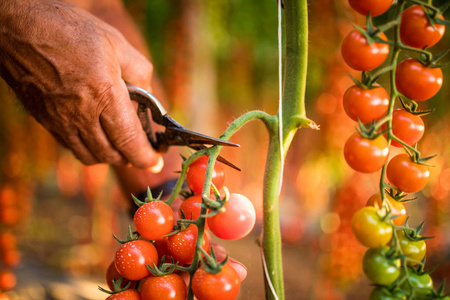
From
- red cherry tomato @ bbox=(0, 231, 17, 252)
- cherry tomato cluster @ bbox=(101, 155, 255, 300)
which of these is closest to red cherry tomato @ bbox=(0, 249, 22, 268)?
red cherry tomato @ bbox=(0, 231, 17, 252)

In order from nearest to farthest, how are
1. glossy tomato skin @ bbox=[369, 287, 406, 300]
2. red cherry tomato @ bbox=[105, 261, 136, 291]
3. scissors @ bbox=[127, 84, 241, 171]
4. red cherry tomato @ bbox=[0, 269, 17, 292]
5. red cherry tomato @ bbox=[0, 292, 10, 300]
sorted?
1. glossy tomato skin @ bbox=[369, 287, 406, 300]
2. red cherry tomato @ bbox=[105, 261, 136, 291]
3. scissors @ bbox=[127, 84, 241, 171]
4. red cherry tomato @ bbox=[0, 292, 10, 300]
5. red cherry tomato @ bbox=[0, 269, 17, 292]

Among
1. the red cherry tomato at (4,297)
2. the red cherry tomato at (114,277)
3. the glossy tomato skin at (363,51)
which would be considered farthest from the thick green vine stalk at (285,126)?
the red cherry tomato at (4,297)

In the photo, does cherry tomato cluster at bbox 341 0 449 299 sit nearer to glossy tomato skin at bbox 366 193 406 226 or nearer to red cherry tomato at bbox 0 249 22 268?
glossy tomato skin at bbox 366 193 406 226

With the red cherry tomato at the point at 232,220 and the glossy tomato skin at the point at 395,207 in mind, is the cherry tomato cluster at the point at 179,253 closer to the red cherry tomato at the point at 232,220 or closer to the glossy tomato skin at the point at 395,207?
the red cherry tomato at the point at 232,220

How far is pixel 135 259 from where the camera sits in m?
0.50

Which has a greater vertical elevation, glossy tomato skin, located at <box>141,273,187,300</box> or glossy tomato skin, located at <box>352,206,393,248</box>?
glossy tomato skin, located at <box>352,206,393,248</box>

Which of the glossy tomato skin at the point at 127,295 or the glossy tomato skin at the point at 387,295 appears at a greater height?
the glossy tomato skin at the point at 387,295

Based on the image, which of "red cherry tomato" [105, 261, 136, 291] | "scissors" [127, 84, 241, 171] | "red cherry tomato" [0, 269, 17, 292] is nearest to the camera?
"red cherry tomato" [105, 261, 136, 291]

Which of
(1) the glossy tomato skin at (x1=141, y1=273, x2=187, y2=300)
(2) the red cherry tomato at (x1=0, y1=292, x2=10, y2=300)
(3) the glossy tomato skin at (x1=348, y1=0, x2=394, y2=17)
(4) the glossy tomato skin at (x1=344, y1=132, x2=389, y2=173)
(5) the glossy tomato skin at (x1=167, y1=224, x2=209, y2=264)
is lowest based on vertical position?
(2) the red cherry tomato at (x1=0, y1=292, x2=10, y2=300)

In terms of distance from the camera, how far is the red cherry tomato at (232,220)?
505 mm

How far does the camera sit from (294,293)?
11.9ft

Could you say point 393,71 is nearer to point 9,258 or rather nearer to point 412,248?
point 412,248

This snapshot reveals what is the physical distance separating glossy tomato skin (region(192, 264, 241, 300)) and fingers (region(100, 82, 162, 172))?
1.52 ft

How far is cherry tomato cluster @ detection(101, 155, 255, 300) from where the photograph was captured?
453 mm
